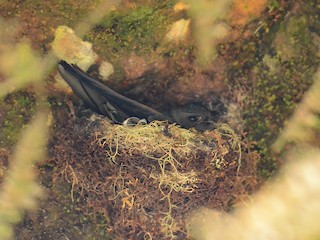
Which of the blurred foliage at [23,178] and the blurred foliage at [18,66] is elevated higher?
the blurred foliage at [18,66]

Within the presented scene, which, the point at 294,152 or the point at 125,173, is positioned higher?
the point at 125,173

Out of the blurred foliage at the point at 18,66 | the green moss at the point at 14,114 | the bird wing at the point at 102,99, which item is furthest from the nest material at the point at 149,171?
the blurred foliage at the point at 18,66

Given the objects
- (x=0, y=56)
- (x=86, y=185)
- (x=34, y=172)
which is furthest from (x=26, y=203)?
(x=0, y=56)

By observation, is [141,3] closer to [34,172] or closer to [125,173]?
[125,173]

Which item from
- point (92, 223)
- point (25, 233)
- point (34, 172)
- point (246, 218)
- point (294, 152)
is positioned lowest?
point (246, 218)

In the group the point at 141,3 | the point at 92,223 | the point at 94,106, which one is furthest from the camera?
the point at 92,223

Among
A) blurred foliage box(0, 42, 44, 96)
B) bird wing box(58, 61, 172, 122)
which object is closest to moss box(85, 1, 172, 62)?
bird wing box(58, 61, 172, 122)

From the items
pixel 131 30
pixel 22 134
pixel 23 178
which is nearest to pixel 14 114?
pixel 22 134

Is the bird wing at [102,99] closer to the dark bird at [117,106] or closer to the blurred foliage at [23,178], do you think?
the dark bird at [117,106]
